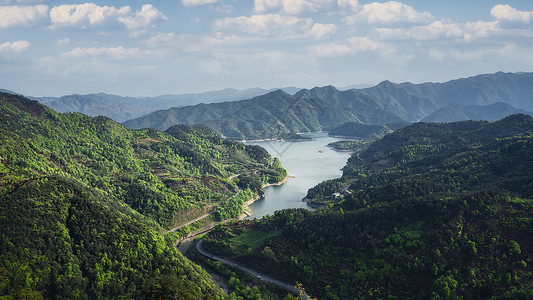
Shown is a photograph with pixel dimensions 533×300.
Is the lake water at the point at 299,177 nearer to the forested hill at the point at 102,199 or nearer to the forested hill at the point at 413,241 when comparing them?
the forested hill at the point at 102,199

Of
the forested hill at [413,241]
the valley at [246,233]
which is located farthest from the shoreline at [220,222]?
the forested hill at [413,241]

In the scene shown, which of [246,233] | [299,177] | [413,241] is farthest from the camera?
[299,177]

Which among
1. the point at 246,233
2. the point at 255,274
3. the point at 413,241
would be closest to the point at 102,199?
the point at 246,233

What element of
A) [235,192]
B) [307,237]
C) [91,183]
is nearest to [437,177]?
[307,237]

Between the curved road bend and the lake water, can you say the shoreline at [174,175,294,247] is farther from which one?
the curved road bend

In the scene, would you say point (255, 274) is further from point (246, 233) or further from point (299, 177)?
Answer: point (299, 177)

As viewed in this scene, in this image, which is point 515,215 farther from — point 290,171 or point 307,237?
point 290,171

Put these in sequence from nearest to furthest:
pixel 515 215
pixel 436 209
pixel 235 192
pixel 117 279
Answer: pixel 117 279, pixel 515 215, pixel 436 209, pixel 235 192
